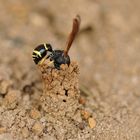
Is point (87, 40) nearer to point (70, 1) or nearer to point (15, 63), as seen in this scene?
point (70, 1)

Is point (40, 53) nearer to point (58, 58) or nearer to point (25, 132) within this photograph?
point (58, 58)

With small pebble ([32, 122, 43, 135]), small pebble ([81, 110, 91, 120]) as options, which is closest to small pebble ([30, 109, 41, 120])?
small pebble ([32, 122, 43, 135])

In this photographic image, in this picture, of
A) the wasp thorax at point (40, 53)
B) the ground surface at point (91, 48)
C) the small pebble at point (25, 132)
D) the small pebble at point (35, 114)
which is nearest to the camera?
the small pebble at point (25, 132)

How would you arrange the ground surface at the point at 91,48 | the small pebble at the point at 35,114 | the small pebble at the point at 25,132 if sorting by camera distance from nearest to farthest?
the small pebble at the point at 25,132 < the small pebble at the point at 35,114 < the ground surface at the point at 91,48

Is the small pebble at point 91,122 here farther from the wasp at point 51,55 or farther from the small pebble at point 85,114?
the wasp at point 51,55

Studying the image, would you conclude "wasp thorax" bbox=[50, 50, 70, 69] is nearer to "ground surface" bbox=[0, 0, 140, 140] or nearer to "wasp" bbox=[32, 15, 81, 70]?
"wasp" bbox=[32, 15, 81, 70]

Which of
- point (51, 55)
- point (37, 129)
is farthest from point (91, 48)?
point (37, 129)

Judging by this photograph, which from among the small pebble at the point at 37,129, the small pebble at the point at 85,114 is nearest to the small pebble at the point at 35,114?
the small pebble at the point at 37,129

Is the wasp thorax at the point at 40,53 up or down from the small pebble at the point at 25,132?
up
